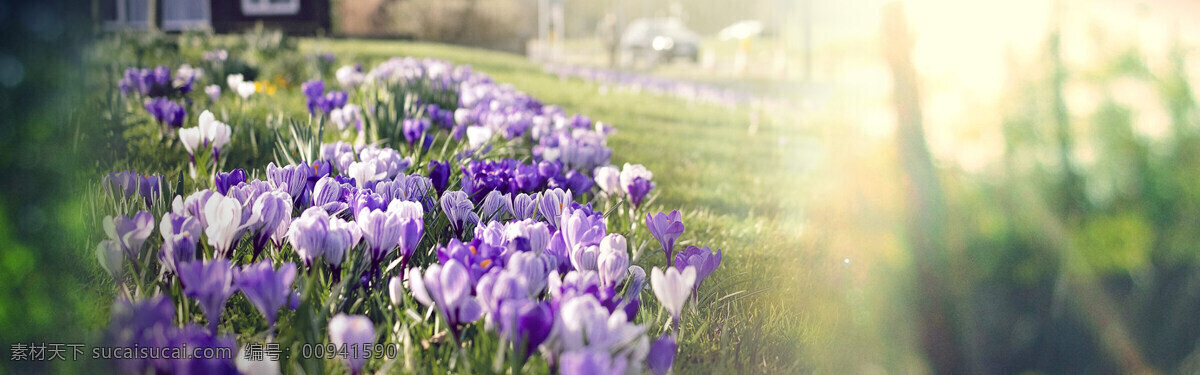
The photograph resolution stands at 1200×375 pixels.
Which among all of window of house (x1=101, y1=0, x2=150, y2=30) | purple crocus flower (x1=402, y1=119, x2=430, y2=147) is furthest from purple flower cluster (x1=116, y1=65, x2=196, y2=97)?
window of house (x1=101, y1=0, x2=150, y2=30)

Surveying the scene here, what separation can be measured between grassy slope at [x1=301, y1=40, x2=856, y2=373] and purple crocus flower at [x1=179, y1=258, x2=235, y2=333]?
28.3 inches

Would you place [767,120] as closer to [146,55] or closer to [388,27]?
[146,55]

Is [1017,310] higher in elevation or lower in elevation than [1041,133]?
lower

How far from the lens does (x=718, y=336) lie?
57.3 inches

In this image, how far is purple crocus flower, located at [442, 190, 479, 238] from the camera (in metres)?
1.49

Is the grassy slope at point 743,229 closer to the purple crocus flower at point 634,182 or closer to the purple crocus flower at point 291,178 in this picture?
the purple crocus flower at point 634,182

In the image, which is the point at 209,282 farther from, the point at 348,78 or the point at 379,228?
the point at 348,78

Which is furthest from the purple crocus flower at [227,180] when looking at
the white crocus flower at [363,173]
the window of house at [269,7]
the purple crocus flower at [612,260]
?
the window of house at [269,7]

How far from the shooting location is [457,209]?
150cm

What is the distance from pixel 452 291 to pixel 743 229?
1732 millimetres

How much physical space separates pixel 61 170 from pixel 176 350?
1925 millimetres

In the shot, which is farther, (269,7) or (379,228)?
(269,7)

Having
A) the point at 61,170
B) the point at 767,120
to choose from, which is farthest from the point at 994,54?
the point at 767,120

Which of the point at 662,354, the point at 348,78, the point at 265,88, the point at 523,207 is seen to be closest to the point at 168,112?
the point at 523,207
